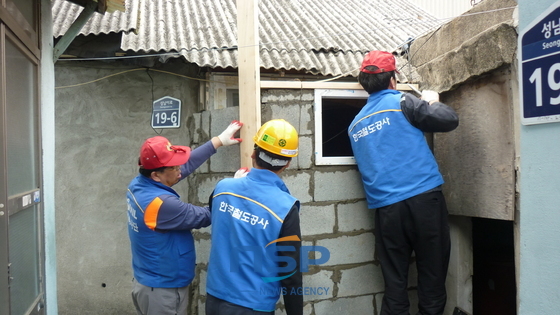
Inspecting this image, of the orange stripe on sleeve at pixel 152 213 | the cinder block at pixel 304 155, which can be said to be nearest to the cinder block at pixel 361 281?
the cinder block at pixel 304 155

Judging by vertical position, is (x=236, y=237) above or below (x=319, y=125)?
below

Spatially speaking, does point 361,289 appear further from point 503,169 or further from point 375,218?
point 503,169

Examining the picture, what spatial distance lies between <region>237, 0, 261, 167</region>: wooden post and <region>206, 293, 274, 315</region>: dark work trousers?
1145 millimetres

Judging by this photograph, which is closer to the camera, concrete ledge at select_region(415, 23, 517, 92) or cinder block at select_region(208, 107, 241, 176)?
concrete ledge at select_region(415, 23, 517, 92)

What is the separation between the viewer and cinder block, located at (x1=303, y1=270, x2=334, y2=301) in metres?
3.38

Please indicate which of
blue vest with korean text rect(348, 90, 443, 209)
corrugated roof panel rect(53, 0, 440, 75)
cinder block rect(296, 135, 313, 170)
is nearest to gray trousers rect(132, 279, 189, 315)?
cinder block rect(296, 135, 313, 170)

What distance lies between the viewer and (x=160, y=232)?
2.78m

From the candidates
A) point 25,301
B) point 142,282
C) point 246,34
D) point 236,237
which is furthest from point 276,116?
point 25,301

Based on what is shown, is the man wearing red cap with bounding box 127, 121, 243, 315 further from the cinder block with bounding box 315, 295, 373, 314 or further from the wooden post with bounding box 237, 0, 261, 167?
the cinder block with bounding box 315, 295, 373, 314

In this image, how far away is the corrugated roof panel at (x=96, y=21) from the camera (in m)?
4.89

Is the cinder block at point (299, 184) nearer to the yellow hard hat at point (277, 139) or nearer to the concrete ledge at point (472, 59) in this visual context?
the yellow hard hat at point (277, 139)

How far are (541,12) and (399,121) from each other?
1190 millimetres

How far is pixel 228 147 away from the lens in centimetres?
351

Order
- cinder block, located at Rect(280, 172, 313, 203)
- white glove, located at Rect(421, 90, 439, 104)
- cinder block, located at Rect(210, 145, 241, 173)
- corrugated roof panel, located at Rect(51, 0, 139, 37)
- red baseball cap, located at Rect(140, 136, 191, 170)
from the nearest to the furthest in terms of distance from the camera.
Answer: red baseball cap, located at Rect(140, 136, 191, 170)
white glove, located at Rect(421, 90, 439, 104)
cinder block, located at Rect(280, 172, 313, 203)
cinder block, located at Rect(210, 145, 241, 173)
corrugated roof panel, located at Rect(51, 0, 139, 37)
